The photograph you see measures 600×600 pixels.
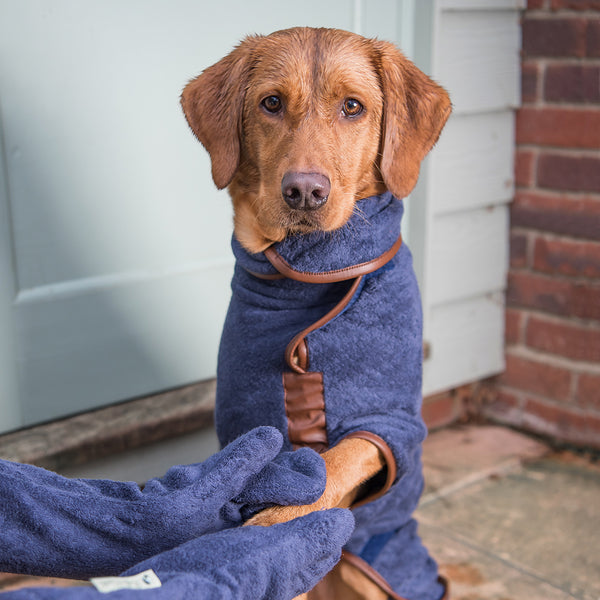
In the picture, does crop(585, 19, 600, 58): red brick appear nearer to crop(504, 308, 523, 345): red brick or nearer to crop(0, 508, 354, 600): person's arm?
crop(504, 308, 523, 345): red brick

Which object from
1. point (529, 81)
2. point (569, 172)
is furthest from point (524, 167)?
point (529, 81)

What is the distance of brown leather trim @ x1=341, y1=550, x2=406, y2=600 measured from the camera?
1712 millimetres

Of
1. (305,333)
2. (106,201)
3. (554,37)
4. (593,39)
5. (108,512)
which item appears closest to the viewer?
(108,512)

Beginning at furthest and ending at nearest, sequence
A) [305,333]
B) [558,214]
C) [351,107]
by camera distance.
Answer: [558,214] < [351,107] < [305,333]

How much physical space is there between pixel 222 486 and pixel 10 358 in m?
1.27

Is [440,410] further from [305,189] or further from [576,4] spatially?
[305,189]

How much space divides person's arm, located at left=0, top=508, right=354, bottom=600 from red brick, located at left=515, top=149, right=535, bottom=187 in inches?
91.8

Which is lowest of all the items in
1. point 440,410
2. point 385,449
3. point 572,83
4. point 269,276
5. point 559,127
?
point 440,410

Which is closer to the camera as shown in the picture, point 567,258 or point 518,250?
point 567,258

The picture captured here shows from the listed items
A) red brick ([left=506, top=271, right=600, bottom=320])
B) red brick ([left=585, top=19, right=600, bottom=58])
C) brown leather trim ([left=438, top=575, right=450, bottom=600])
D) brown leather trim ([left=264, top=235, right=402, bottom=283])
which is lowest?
brown leather trim ([left=438, top=575, right=450, bottom=600])

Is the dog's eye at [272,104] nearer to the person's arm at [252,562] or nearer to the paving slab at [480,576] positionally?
the person's arm at [252,562]

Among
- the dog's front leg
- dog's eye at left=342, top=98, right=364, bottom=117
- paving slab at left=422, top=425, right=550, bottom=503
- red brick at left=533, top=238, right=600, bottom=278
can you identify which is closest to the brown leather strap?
the dog's front leg

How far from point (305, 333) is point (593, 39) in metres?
1.99

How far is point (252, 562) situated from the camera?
3.60 feet
